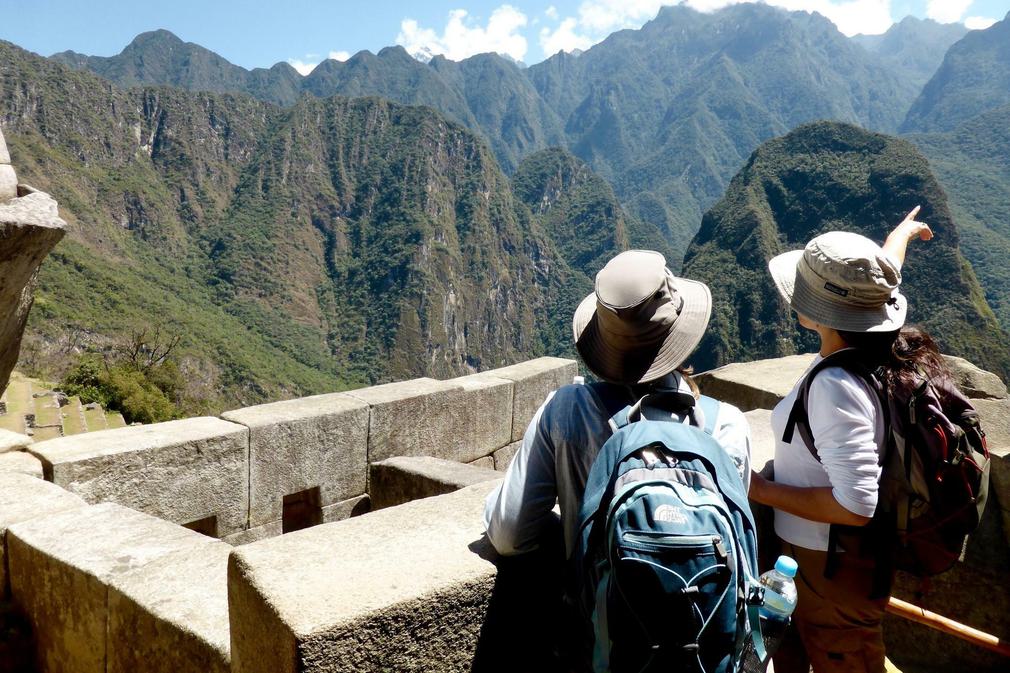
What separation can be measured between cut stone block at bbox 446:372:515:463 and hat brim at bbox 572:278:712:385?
10.4 feet

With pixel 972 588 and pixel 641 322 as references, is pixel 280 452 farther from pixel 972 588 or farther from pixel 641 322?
pixel 972 588

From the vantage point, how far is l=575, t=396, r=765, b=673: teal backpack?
1.19 m

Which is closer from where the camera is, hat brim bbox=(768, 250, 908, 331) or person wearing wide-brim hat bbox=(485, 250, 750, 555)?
person wearing wide-brim hat bbox=(485, 250, 750, 555)

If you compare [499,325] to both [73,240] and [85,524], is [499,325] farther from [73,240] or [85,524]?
[85,524]

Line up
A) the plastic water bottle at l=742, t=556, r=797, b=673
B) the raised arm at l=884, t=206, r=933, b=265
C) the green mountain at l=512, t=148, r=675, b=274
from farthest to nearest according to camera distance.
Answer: the green mountain at l=512, t=148, r=675, b=274 → the raised arm at l=884, t=206, r=933, b=265 → the plastic water bottle at l=742, t=556, r=797, b=673

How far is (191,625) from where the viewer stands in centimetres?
169

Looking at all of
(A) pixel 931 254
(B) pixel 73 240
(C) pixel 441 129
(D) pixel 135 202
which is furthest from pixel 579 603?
(C) pixel 441 129

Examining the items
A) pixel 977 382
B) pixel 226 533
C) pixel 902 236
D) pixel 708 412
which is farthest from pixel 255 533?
pixel 977 382

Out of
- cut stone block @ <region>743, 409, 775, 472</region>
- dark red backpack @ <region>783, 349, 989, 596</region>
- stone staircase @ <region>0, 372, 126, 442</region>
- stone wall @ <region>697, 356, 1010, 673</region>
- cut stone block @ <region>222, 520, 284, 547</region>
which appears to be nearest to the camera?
dark red backpack @ <region>783, 349, 989, 596</region>

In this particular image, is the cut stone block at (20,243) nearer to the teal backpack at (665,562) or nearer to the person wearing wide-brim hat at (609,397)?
the person wearing wide-brim hat at (609,397)

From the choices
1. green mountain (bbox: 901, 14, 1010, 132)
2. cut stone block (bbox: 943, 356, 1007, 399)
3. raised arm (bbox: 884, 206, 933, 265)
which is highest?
green mountain (bbox: 901, 14, 1010, 132)

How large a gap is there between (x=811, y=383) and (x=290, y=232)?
124 metres

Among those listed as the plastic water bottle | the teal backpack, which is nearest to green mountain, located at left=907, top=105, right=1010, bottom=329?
the plastic water bottle

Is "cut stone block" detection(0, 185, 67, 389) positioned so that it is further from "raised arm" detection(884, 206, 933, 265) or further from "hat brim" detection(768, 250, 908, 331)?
"raised arm" detection(884, 206, 933, 265)
